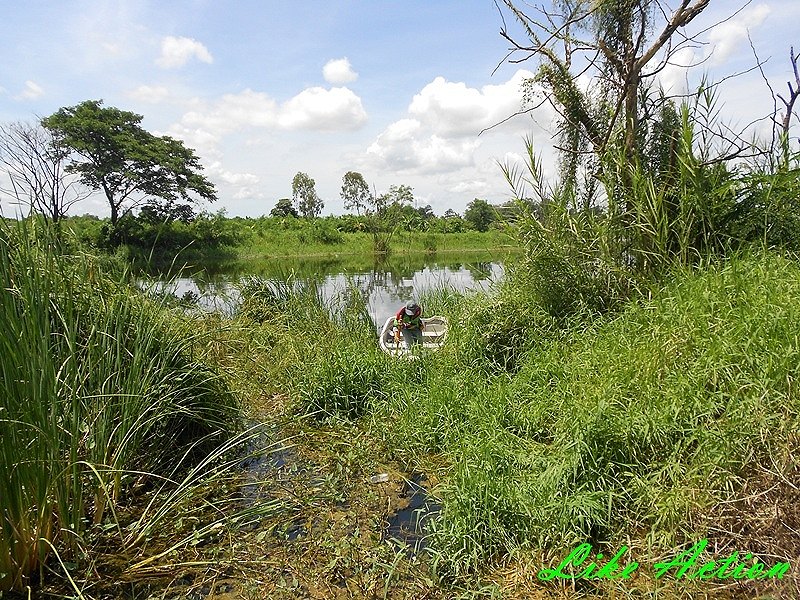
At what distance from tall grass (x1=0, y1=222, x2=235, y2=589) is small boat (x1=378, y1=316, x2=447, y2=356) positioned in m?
2.28

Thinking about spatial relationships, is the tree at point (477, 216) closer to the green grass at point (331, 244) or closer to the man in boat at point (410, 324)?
the green grass at point (331, 244)

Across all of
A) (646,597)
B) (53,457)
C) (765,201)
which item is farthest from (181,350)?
(765,201)

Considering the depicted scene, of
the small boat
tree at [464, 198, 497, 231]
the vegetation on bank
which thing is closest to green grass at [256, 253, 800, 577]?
the small boat

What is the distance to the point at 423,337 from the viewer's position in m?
6.21

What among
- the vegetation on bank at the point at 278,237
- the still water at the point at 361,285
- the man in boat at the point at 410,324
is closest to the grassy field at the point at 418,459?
the still water at the point at 361,285

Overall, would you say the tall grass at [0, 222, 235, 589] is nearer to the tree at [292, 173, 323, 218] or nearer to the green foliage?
the green foliage

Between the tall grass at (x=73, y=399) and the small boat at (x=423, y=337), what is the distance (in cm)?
228

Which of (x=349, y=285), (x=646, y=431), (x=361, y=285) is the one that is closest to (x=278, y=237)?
(x=361, y=285)

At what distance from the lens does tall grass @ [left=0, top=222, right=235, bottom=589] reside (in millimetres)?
1877

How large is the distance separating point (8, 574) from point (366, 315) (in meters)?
4.91

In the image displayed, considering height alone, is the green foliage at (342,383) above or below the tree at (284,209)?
below

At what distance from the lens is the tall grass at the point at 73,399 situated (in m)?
1.88

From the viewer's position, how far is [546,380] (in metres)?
3.63

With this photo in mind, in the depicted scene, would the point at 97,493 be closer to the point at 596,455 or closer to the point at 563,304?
the point at 596,455
